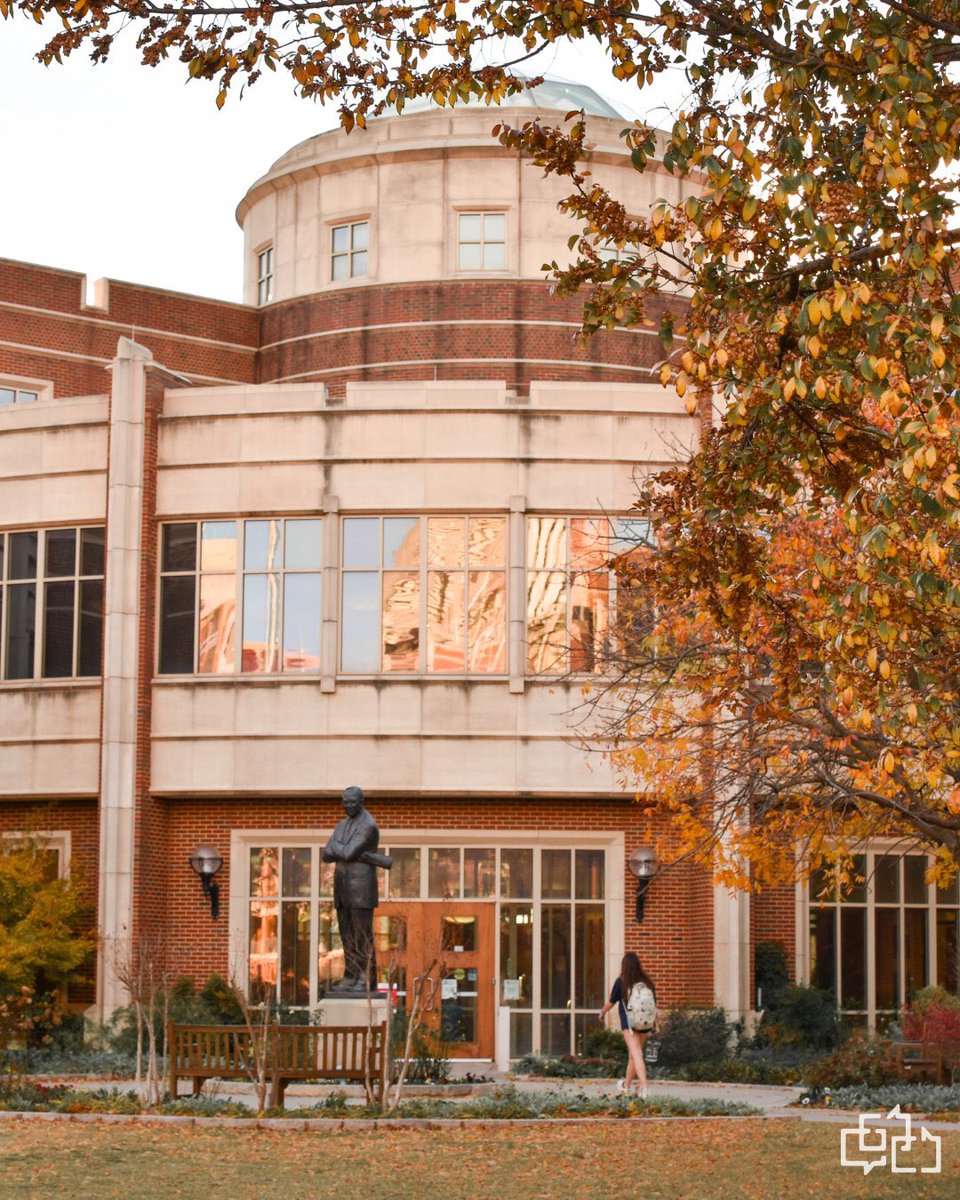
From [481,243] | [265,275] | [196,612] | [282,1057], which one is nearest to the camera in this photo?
[282,1057]

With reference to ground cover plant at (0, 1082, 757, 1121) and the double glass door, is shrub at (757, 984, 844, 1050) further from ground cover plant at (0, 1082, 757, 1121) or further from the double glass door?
ground cover plant at (0, 1082, 757, 1121)

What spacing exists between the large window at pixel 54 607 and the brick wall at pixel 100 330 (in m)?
6.87

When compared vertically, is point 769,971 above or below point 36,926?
below

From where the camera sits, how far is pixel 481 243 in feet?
120

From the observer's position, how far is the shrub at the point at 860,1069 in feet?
69.5

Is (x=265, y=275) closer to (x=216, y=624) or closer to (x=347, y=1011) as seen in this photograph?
(x=216, y=624)

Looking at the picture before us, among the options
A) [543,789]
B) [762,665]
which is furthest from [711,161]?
[543,789]

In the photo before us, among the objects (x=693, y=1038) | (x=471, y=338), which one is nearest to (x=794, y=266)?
(x=693, y=1038)

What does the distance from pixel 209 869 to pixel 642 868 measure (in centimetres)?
624

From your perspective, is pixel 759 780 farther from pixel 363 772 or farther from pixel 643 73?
pixel 643 73

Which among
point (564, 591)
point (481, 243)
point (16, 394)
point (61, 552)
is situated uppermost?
point (481, 243)

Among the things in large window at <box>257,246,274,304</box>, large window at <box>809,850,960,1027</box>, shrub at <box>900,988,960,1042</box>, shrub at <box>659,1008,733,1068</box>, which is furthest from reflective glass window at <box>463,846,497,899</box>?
large window at <box>257,246,274,304</box>

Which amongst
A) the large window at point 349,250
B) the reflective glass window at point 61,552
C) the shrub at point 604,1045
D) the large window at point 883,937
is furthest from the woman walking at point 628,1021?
the large window at point 349,250

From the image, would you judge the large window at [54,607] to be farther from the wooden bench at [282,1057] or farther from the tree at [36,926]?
the wooden bench at [282,1057]
